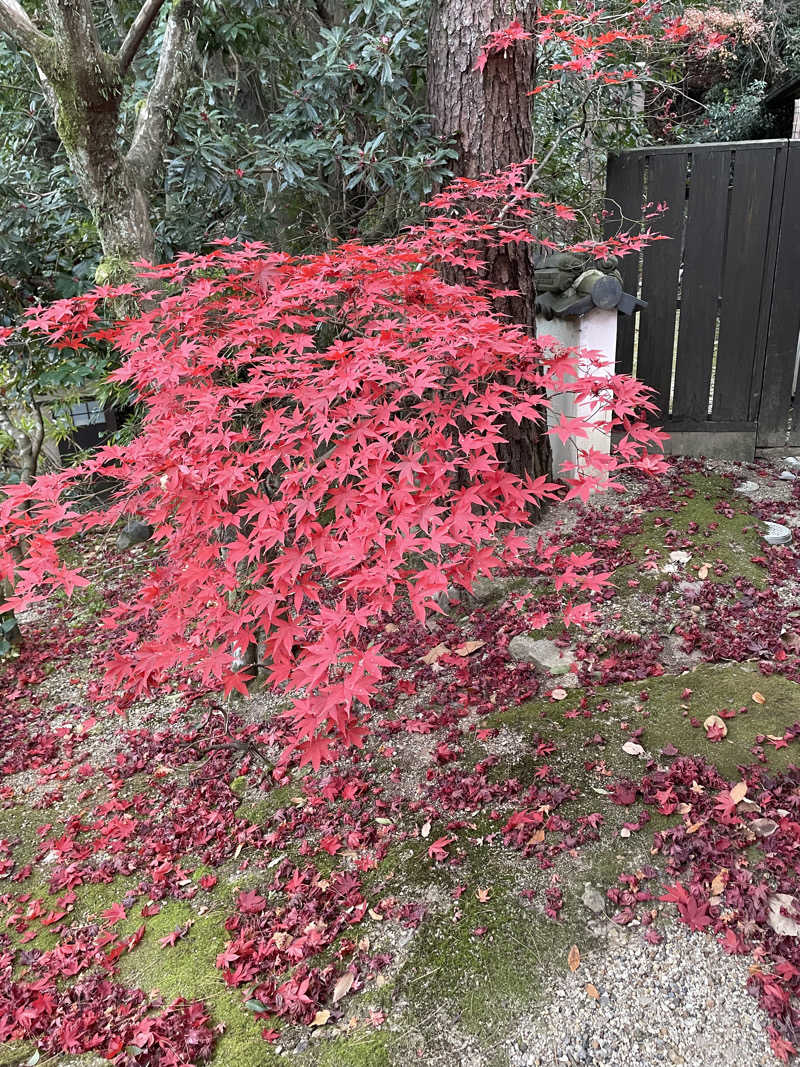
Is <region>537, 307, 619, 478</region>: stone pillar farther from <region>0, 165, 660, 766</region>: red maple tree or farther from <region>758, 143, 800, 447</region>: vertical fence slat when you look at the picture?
<region>0, 165, 660, 766</region>: red maple tree

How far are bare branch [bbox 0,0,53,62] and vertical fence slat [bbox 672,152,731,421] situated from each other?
3649 millimetres

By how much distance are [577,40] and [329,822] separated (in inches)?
144

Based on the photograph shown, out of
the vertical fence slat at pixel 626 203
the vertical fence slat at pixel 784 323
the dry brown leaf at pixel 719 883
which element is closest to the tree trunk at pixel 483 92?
the vertical fence slat at pixel 626 203

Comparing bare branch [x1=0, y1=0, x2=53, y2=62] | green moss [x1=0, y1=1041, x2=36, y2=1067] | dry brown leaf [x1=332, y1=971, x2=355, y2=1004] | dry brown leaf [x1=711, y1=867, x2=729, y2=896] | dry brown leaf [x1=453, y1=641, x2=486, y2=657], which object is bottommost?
green moss [x1=0, y1=1041, x2=36, y2=1067]

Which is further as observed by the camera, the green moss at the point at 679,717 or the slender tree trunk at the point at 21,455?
the slender tree trunk at the point at 21,455

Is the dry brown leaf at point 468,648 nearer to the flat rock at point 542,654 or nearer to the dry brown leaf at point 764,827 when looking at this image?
the flat rock at point 542,654

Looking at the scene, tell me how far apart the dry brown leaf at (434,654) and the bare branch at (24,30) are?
296 cm

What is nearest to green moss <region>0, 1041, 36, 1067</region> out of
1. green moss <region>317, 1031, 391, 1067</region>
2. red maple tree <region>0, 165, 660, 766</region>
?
green moss <region>317, 1031, 391, 1067</region>

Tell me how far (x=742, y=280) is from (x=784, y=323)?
0.40 meters

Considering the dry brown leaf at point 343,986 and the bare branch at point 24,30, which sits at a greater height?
the bare branch at point 24,30

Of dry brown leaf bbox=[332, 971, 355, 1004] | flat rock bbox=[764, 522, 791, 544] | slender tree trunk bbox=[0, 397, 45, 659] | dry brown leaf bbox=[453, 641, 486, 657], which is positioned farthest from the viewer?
slender tree trunk bbox=[0, 397, 45, 659]

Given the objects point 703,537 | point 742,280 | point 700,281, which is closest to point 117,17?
point 700,281

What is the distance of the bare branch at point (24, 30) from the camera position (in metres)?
2.83

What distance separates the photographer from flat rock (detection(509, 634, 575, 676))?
10.2 ft
